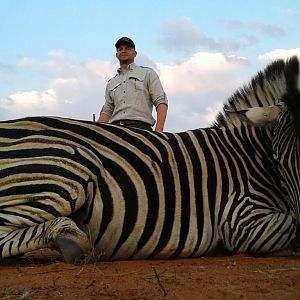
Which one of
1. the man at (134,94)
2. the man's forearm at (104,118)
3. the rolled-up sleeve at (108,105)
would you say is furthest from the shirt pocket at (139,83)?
the man's forearm at (104,118)

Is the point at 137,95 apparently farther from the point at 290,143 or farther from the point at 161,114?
the point at 290,143

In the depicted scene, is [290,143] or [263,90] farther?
[263,90]

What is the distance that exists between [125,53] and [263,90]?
1.97 meters

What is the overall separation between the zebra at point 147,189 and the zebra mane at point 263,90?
0.66 ft

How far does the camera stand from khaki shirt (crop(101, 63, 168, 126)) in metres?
6.21

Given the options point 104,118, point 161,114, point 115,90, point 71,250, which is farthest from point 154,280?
point 104,118

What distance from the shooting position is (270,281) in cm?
307

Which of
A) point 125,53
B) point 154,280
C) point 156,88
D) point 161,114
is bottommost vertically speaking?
point 154,280

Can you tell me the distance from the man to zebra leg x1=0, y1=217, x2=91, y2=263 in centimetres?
252

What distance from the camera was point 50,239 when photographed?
366cm

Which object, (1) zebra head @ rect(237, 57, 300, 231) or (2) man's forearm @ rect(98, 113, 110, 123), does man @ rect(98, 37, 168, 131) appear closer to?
(2) man's forearm @ rect(98, 113, 110, 123)

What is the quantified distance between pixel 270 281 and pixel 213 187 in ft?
4.71

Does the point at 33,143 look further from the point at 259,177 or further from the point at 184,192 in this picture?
the point at 259,177

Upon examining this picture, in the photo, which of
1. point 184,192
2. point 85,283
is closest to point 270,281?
point 85,283
